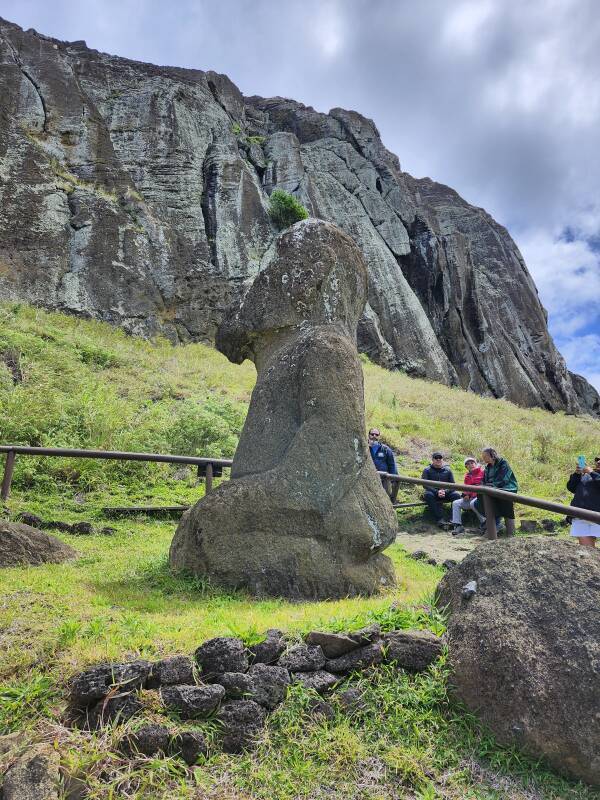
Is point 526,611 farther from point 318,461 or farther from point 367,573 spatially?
point 318,461

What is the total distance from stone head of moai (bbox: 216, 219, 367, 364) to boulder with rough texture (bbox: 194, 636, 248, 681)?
10.1ft

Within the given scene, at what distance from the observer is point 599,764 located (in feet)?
9.05

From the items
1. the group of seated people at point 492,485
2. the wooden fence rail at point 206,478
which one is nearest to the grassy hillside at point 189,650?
the wooden fence rail at point 206,478

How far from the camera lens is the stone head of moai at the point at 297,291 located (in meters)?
5.43

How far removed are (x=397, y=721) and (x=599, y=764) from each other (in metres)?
0.94

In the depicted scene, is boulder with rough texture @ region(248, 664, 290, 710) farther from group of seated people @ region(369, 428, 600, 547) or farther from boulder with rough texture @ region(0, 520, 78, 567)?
group of seated people @ region(369, 428, 600, 547)

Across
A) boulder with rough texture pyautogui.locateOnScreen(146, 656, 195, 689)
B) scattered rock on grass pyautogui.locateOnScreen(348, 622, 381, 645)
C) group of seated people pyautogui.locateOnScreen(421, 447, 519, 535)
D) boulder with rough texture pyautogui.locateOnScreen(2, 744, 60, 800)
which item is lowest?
boulder with rough texture pyautogui.locateOnScreen(2, 744, 60, 800)

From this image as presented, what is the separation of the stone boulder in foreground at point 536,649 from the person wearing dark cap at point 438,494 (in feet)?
19.4

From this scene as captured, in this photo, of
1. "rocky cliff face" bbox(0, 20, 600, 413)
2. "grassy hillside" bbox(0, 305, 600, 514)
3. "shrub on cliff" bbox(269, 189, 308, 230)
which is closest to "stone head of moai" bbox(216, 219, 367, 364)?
"grassy hillside" bbox(0, 305, 600, 514)

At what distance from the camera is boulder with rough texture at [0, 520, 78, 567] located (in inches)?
197

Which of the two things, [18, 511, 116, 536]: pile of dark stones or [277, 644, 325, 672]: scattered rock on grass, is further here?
[18, 511, 116, 536]: pile of dark stones

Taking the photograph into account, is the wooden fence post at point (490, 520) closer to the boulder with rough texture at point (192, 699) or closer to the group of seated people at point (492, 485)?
the group of seated people at point (492, 485)

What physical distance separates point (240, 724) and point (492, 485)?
21.9 feet

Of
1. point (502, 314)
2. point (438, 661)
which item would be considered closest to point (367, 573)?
point (438, 661)
